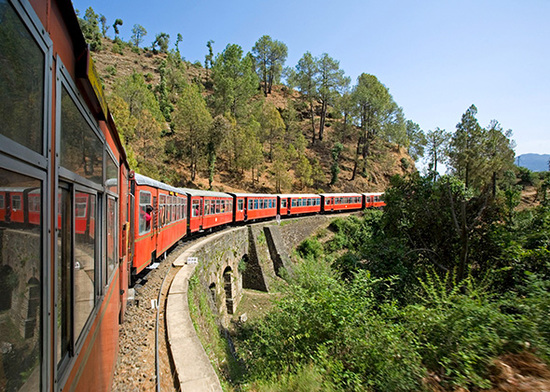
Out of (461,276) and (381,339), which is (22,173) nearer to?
(381,339)

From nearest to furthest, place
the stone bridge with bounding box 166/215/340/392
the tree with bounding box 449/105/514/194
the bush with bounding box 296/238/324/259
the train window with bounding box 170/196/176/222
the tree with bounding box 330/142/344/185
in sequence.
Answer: the stone bridge with bounding box 166/215/340/392, the train window with bounding box 170/196/176/222, the bush with bounding box 296/238/324/259, the tree with bounding box 449/105/514/194, the tree with bounding box 330/142/344/185

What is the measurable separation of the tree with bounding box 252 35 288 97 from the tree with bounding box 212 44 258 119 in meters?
21.1

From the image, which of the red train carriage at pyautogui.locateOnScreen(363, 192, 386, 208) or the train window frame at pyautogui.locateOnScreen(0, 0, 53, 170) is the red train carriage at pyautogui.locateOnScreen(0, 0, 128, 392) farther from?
the red train carriage at pyautogui.locateOnScreen(363, 192, 386, 208)

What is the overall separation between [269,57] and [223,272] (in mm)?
58887

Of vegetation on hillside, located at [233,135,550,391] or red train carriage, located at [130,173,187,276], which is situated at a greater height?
red train carriage, located at [130,173,187,276]

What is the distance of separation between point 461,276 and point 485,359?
16.1 ft

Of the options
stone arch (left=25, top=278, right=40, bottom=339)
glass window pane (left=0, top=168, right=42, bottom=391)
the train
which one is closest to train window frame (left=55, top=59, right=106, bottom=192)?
the train

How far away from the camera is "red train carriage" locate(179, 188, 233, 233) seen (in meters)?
14.1

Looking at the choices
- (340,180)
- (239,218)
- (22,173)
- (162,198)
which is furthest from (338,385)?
(340,180)

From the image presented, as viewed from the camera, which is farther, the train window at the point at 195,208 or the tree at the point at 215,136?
the tree at the point at 215,136

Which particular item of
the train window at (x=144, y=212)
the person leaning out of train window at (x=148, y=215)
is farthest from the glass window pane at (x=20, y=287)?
the person leaning out of train window at (x=148, y=215)

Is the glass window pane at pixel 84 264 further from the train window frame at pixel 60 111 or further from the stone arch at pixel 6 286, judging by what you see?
the stone arch at pixel 6 286

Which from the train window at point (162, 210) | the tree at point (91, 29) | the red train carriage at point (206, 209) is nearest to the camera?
the train window at point (162, 210)

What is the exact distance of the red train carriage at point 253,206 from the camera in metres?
20.5
